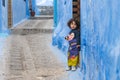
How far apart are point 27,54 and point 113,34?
552 cm

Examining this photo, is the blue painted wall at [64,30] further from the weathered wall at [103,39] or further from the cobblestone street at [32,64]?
the weathered wall at [103,39]

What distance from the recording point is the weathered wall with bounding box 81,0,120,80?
112 inches

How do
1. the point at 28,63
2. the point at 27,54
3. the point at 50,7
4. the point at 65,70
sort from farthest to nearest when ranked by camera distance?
the point at 50,7 → the point at 27,54 → the point at 28,63 → the point at 65,70

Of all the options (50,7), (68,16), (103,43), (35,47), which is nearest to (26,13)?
(50,7)

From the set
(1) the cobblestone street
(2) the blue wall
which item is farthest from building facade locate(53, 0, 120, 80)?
(2) the blue wall

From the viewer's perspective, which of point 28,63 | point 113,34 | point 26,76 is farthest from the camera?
point 28,63

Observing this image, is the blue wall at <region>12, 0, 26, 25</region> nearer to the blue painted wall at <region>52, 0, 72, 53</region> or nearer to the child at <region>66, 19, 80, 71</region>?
the blue painted wall at <region>52, 0, 72, 53</region>

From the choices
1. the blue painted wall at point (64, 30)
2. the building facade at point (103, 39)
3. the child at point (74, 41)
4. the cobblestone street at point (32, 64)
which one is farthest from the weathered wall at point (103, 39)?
the blue painted wall at point (64, 30)

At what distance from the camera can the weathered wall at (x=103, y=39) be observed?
9.32 ft

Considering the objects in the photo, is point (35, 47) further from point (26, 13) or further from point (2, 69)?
point (26, 13)

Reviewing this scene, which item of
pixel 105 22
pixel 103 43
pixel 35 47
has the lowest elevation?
pixel 35 47

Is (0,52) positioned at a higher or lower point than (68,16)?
lower

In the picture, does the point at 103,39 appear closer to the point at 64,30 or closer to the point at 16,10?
the point at 64,30

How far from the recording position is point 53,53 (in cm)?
831
